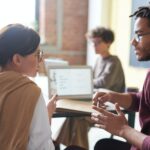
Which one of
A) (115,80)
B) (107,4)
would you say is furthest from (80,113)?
(107,4)

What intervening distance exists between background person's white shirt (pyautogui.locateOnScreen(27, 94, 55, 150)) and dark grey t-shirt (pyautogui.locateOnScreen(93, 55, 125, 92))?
6.63 feet

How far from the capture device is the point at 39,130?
52.1 inches

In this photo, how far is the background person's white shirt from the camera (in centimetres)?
132

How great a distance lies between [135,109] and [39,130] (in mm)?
833

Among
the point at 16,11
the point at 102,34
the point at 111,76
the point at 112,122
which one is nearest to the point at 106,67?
the point at 111,76

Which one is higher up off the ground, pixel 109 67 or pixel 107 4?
pixel 107 4

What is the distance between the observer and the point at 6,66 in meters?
1.40

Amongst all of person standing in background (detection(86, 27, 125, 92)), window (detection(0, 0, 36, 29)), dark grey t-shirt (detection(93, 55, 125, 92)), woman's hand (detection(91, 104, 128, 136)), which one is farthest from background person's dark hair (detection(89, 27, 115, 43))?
window (detection(0, 0, 36, 29))

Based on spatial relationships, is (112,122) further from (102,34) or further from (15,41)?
(102,34)

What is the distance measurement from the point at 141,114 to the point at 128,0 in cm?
367

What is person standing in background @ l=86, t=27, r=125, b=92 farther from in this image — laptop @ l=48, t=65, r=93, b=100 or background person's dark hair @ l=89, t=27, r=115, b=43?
laptop @ l=48, t=65, r=93, b=100

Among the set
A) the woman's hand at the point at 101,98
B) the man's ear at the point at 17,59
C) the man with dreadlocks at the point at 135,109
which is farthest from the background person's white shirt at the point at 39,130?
the woman's hand at the point at 101,98

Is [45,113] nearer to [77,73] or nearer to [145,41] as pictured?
[145,41]

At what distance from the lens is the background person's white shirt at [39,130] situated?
1317 millimetres
